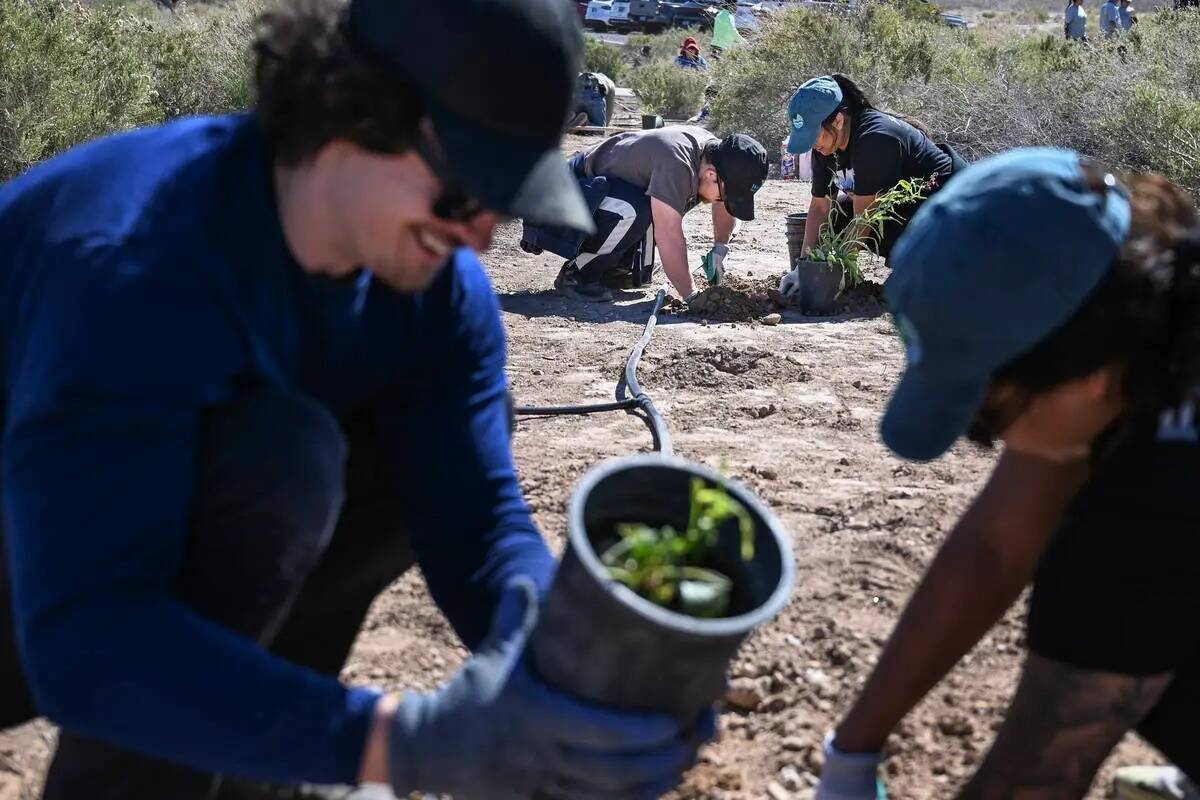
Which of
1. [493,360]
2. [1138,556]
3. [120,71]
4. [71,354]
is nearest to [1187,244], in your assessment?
[1138,556]

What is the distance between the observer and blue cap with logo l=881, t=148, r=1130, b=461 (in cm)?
126

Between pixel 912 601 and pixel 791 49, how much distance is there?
→ 12.0 metres

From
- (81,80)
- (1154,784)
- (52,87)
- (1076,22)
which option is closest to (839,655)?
(1154,784)

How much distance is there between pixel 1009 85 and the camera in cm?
1088

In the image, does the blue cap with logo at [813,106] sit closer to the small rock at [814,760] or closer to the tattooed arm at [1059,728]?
the small rock at [814,760]

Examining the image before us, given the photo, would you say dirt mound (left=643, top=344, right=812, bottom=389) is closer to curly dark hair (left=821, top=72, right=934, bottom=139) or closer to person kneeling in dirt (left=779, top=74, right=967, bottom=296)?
person kneeling in dirt (left=779, top=74, right=967, bottom=296)

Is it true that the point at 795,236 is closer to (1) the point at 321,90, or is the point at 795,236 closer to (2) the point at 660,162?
(2) the point at 660,162

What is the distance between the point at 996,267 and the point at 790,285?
448 cm

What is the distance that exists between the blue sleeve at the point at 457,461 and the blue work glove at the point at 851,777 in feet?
1.58

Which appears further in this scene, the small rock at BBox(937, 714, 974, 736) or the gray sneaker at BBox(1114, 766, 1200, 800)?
the small rock at BBox(937, 714, 974, 736)

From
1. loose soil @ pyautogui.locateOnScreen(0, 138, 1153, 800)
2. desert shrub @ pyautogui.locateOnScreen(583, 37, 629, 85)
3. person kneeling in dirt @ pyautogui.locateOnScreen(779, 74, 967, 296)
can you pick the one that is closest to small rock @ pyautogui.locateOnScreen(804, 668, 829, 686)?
loose soil @ pyautogui.locateOnScreen(0, 138, 1153, 800)

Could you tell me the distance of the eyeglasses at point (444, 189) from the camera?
130 cm

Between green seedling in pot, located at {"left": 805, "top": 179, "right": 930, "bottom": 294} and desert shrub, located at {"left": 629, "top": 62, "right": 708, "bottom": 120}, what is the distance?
10906 millimetres

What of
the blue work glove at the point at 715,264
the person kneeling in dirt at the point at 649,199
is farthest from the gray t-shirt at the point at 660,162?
the blue work glove at the point at 715,264
